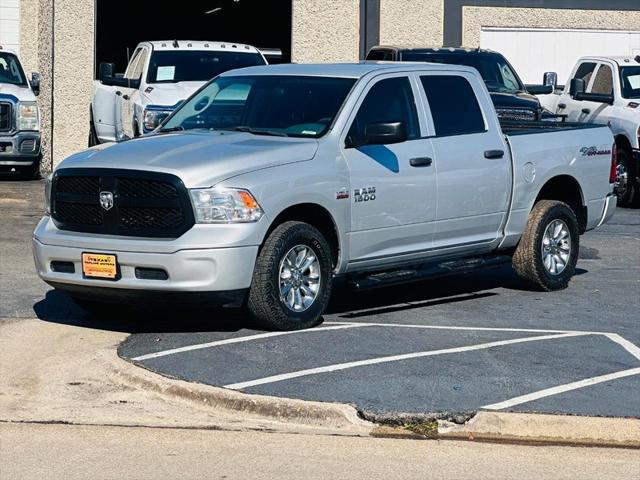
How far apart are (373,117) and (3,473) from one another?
487 cm

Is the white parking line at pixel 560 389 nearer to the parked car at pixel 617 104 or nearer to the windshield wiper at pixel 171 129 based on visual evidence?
the windshield wiper at pixel 171 129

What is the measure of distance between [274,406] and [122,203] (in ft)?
8.06

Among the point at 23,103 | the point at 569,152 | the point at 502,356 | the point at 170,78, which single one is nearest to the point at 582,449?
the point at 502,356

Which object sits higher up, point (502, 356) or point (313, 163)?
point (313, 163)

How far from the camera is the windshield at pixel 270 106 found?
1045 centimetres

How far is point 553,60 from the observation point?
83.7ft

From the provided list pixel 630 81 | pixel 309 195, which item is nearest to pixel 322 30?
pixel 630 81

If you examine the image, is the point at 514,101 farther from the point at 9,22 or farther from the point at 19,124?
the point at 9,22

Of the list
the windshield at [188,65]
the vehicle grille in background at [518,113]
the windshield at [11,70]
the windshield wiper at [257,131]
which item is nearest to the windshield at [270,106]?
the windshield wiper at [257,131]

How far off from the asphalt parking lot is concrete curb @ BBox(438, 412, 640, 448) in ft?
0.53

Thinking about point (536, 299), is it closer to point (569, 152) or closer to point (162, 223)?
point (569, 152)

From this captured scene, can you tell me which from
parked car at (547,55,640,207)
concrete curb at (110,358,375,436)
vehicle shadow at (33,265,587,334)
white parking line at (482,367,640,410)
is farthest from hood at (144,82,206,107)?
white parking line at (482,367,640,410)

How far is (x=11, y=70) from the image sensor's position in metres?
21.6

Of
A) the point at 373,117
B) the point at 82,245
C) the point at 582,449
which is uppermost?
the point at 373,117
